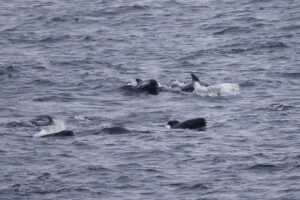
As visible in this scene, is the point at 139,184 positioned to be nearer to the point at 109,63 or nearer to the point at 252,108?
the point at 252,108

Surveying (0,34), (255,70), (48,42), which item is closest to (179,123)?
(255,70)

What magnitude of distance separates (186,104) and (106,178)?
10.8 m

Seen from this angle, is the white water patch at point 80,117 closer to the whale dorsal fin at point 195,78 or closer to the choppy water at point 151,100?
the choppy water at point 151,100

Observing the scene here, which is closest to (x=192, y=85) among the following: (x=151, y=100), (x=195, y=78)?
(x=195, y=78)

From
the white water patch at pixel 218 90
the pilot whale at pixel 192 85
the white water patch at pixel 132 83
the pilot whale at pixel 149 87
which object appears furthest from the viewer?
the white water patch at pixel 132 83

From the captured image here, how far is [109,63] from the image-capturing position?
1836 inches

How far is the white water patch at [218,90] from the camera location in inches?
1558

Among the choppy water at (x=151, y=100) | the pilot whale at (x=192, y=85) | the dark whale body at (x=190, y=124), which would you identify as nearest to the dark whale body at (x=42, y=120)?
the choppy water at (x=151, y=100)

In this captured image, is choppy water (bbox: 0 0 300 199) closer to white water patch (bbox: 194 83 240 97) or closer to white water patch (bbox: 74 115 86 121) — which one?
white water patch (bbox: 194 83 240 97)

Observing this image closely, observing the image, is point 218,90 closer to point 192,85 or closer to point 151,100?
point 192,85

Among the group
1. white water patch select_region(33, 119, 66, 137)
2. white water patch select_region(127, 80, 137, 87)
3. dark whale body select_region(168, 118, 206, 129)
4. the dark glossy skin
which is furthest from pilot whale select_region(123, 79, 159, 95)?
dark whale body select_region(168, 118, 206, 129)

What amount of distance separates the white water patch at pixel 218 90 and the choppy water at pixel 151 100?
0.05 metres

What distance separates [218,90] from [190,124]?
6331mm

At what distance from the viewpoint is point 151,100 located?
127 feet
